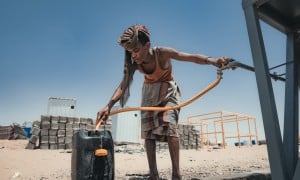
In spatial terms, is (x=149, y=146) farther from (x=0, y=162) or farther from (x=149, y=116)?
(x=0, y=162)

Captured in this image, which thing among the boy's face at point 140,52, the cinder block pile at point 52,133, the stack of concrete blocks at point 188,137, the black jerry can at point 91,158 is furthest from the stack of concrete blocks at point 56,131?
the black jerry can at point 91,158

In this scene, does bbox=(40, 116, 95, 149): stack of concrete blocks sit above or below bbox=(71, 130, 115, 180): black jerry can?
above

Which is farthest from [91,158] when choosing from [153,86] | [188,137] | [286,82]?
[188,137]

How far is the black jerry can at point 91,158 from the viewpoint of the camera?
1.94 meters

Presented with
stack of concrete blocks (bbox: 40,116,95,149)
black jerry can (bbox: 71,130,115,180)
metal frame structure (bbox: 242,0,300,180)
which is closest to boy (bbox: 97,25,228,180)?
black jerry can (bbox: 71,130,115,180)

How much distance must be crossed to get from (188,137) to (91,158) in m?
13.7

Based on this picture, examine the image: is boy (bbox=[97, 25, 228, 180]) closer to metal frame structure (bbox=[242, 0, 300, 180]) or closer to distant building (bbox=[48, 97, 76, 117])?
metal frame structure (bbox=[242, 0, 300, 180])

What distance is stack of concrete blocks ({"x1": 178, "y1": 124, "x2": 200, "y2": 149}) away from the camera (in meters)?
14.8

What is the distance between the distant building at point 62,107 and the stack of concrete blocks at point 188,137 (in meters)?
5.28

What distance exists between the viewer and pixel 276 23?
82.7 inches

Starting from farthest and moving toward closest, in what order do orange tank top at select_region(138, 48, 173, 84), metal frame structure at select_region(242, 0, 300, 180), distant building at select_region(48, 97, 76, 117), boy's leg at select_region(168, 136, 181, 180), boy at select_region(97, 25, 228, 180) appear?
distant building at select_region(48, 97, 76, 117), orange tank top at select_region(138, 48, 173, 84), boy at select_region(97, 25, 228, 180), boy's leg at select_region(168, 136, 181, 180), metal frame structure at select_region(242, 0, 300, 180)

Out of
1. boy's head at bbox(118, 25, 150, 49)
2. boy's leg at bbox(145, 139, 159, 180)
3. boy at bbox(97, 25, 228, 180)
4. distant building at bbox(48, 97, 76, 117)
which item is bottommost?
boy's leg at bbox(145, 139, 159, 180)

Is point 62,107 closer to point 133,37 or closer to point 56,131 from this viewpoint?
point 56,131

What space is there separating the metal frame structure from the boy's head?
1.00 metres
